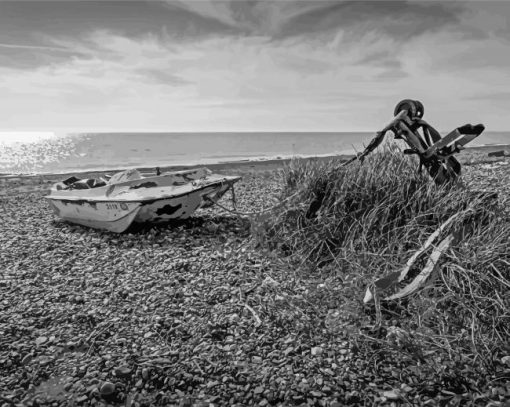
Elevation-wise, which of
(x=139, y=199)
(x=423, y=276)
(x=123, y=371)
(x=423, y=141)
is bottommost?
(x=123, y=371)

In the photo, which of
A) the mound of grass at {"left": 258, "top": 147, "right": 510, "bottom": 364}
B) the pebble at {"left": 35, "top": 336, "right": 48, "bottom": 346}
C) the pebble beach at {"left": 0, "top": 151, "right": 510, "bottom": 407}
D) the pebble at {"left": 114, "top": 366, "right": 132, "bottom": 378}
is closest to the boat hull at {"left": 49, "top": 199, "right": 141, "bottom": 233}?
the pebble beach at {"left": 0, "top": 151, "right": 510, "bottom": 407}

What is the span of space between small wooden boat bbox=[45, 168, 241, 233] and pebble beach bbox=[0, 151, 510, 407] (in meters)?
0.91

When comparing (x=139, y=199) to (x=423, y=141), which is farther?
(x=139, y=199)

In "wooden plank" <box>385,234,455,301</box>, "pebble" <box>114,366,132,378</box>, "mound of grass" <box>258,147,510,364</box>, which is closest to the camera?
"pebble" <box>114,366,132,378</box>

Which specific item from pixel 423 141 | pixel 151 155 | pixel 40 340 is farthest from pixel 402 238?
pixel 151 155

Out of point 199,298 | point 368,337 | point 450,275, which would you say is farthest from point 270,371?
point 450,275

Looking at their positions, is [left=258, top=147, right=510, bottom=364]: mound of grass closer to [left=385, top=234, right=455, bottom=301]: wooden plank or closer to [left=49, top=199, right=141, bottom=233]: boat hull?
[left=385, top=234, right=455, bottom=301]: wooden plank

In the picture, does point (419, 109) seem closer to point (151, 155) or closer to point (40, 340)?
point (40, 340)

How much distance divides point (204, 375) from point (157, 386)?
1.83ft

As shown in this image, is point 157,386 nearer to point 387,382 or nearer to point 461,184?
point 387,382

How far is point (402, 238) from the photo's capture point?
6.39 metres

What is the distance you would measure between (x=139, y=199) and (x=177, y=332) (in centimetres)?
512

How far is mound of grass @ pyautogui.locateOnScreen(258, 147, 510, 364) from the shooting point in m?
4.79

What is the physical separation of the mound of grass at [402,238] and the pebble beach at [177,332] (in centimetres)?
57
